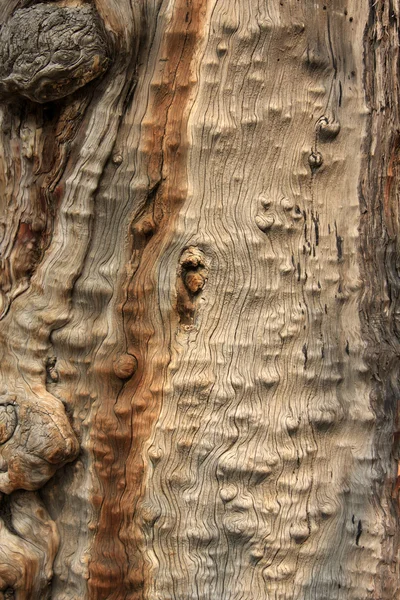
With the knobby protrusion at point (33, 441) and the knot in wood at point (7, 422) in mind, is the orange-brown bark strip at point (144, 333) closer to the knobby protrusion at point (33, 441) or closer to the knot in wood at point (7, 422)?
the knobby protrusion at point (33, 441)

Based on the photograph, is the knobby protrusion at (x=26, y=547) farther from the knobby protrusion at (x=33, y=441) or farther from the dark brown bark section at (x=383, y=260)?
the dark brown bark section at (x=383, y=260)

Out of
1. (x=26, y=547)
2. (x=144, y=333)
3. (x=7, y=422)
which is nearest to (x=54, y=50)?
(x=144, y=333)

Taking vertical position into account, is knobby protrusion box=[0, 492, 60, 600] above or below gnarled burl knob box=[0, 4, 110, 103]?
below

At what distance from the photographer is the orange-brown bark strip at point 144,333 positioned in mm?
1679

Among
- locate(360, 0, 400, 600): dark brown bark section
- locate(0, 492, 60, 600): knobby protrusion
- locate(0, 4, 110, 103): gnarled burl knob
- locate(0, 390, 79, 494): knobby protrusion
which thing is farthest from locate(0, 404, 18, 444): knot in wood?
locate(360, 0, 400, 600): dark brown bark section

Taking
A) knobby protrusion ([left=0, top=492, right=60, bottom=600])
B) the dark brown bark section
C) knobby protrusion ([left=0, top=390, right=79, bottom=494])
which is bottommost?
knobby protrusion ([left=0, top=492, right=60, bottom=600])

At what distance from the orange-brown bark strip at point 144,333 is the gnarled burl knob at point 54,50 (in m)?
0.17

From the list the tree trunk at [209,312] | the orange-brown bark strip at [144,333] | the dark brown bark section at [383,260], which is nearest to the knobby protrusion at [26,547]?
the tree trunk at [209,312]

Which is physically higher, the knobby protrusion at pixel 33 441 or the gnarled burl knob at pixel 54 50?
the gnarled burl knob at pixel 54 50

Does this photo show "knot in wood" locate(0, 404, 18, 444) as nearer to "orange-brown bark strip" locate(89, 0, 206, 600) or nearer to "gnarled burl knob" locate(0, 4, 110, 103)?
"orange-brown bark strip" locate(89, 0, 206, 600)

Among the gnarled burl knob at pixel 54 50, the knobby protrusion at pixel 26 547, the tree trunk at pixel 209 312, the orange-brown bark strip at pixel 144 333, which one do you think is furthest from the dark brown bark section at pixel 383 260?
the knobby protrusion at pixel 26 547

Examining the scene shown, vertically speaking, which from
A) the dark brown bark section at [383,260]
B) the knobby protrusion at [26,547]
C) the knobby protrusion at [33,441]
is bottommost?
the knobby protrusion at [26,547]

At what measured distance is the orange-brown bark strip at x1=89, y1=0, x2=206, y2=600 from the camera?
168 cm

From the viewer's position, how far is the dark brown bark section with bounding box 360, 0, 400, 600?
171 centimetres
